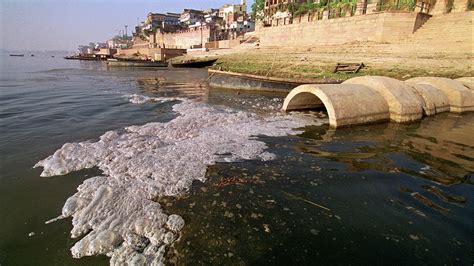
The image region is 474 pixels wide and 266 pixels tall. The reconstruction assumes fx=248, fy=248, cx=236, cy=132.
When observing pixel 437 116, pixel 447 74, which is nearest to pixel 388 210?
pixel 437 116

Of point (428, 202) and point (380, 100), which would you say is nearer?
point (428, 202)

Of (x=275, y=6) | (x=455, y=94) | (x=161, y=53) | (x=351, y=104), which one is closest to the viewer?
(x=351, y=104)

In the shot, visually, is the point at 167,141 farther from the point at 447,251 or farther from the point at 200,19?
the point at 200,19

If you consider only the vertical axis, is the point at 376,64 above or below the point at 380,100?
above

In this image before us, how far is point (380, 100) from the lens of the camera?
7.84 meters

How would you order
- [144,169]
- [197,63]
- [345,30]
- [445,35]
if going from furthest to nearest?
[197,63]
[345,30]
[445,35]
[144,169]

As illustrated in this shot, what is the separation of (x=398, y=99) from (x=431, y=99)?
2231mm

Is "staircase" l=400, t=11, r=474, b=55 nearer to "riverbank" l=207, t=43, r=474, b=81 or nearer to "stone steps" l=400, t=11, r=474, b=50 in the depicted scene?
"stone steps" l=400, t=11, r=474, b=50

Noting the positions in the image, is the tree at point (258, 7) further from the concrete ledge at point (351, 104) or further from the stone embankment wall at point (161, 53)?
the concrete ledge at point (351, 104)

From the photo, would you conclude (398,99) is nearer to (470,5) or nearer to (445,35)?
(445,35)

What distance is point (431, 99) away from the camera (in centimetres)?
899

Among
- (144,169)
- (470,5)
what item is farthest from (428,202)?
(470,5)

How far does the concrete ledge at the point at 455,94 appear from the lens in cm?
956

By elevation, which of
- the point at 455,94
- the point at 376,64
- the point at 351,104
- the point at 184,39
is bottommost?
the point at 351,104
